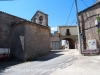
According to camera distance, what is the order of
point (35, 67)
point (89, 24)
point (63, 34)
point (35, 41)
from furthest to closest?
point (63, 34) < point (89, 24) < point (35, 41) < point (35, 67)

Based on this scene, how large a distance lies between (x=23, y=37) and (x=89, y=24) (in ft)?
28.0

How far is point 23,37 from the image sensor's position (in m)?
13.4

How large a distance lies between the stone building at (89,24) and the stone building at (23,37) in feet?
16.0

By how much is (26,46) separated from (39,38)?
2.42m

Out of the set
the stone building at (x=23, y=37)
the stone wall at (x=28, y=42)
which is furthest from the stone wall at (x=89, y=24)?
the stone wall at (x=28, y=42)

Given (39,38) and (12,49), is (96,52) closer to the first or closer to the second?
(39,38)

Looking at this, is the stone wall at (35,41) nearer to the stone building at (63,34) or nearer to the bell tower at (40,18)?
the bell tower at (40,18)

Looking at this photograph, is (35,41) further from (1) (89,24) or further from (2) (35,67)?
(1) (89,24)

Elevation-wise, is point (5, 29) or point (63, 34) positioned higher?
point (63, 34)

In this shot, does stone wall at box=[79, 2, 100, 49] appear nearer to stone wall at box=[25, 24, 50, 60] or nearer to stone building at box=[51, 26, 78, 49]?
stone wall at box=[25, 24, 50, 60]

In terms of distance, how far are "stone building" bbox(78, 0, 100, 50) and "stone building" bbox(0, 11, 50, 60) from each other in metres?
4.88

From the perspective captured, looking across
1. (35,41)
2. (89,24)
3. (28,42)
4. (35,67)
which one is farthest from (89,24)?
(35,67)

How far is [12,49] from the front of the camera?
590 inches

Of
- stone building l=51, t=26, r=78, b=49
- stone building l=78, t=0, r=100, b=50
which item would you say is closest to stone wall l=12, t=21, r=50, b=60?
stone building l=78, t=0, r=100, b=50
